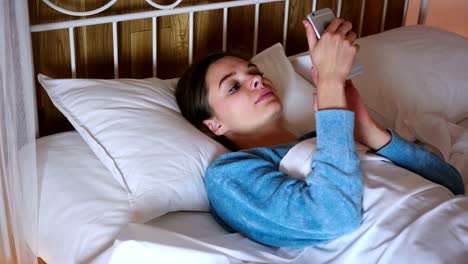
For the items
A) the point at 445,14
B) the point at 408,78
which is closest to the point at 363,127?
the point at 408,78

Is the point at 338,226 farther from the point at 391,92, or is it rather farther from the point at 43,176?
the point at 391,92

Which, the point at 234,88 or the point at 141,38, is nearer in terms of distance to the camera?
the point at 234,88

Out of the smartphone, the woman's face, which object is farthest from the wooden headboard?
the smartphone

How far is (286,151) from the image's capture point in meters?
1.57

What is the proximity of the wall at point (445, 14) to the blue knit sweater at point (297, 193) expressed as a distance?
185 centimetres

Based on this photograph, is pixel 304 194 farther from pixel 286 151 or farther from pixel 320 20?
pixel 320 20

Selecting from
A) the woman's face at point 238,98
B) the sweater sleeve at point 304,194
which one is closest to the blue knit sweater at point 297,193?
the sweater sleeve at point 304,194

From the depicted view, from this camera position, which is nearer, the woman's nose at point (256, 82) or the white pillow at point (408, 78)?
the woman's nose at point (256, 82)

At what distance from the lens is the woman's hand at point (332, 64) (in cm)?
141

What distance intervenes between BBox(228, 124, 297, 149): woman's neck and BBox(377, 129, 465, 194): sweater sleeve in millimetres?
235

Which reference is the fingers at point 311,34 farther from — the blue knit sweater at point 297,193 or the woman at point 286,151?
the blue knit sweater at point 297,193

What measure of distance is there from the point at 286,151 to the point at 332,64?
246mm

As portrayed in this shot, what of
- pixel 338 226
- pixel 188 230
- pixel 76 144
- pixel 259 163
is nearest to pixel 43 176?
pixel 76 144

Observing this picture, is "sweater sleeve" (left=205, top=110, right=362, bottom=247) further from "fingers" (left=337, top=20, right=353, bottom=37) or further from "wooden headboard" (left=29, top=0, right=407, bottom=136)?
"wooden headboard" (left=29, top=0, right=407, bottom=136)
